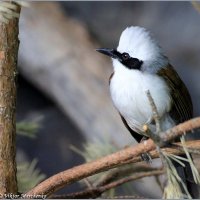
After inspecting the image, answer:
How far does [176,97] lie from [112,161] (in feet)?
2.92

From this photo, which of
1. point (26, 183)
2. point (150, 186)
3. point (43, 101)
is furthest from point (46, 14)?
point (26, 183)

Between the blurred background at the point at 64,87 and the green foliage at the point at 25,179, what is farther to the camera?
the blurred background at the point at 64,87

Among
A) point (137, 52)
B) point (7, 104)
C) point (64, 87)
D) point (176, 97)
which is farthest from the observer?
point (64, 87)

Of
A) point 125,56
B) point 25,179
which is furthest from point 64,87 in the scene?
point 125,56

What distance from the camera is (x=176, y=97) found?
2219mm

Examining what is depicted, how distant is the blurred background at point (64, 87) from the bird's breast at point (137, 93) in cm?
133

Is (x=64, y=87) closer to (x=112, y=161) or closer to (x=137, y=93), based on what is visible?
(x=137, y=93)

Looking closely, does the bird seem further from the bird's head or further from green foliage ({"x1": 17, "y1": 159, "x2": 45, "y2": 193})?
green foliage ({"x1": 17, "y1": 159, "x2": 45, "y2": 193})

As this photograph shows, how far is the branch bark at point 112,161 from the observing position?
126 cm

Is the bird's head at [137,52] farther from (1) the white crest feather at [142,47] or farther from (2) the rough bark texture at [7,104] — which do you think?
(2) the rough bark texture at [7,104]

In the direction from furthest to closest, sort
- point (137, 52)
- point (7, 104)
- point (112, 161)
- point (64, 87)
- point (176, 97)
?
point (64, 87)
point (176, 97)
point (137, 52)
point (7, 104)
point (112, 161)


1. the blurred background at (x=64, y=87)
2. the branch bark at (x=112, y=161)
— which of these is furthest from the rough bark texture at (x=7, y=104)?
the blurred background at (x=64, y=87)

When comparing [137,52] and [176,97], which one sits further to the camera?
[176,97]

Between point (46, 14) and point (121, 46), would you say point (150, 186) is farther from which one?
point (121, 46)
